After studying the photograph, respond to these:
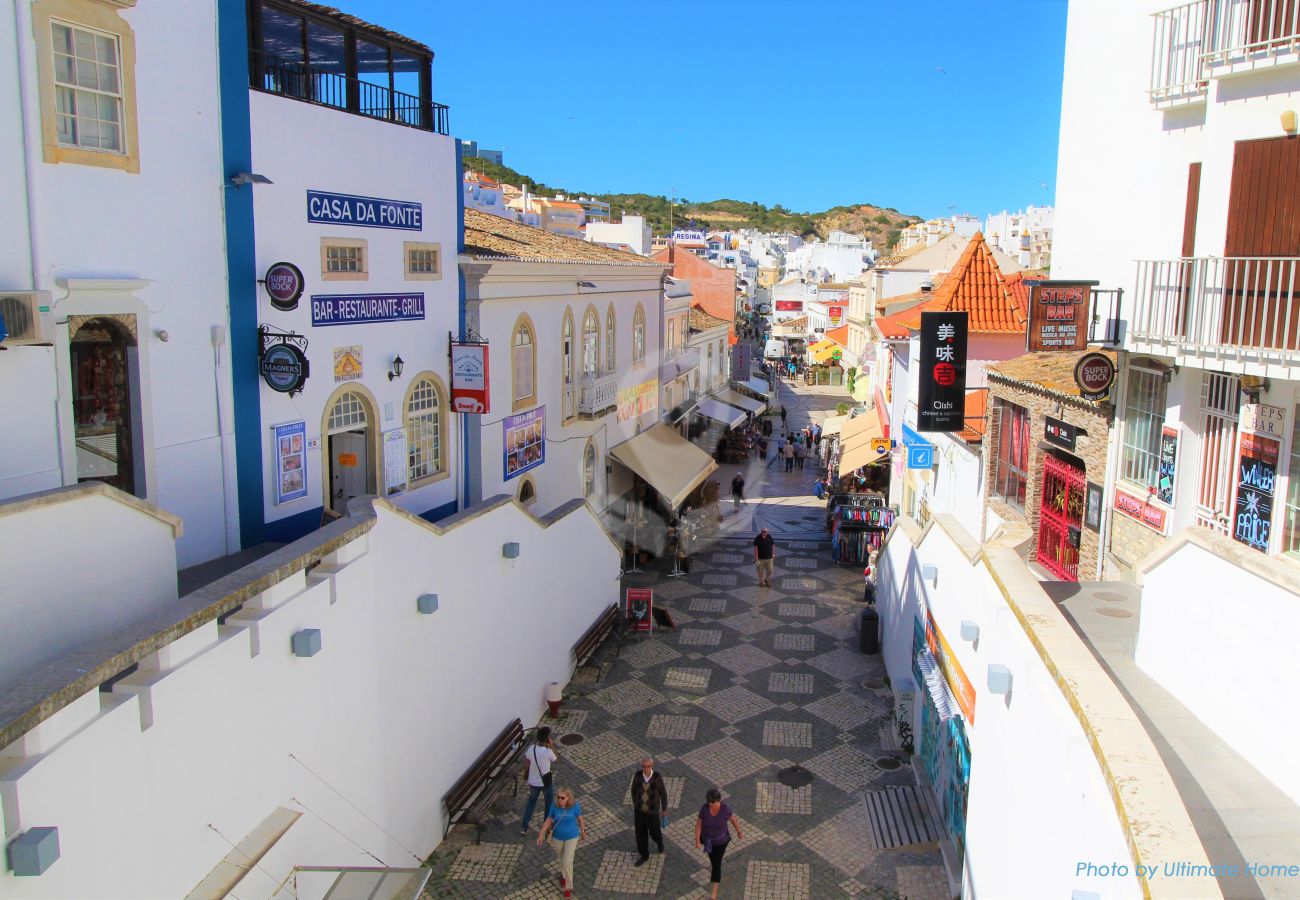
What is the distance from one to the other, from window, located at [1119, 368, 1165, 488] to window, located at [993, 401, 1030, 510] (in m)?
3.29

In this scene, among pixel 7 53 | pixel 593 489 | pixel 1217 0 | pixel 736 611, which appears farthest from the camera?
pixel 593 489

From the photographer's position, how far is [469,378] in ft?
50.3

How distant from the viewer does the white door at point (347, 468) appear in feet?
44.5

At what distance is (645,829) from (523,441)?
850 cm

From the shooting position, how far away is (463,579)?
12953 millimetres

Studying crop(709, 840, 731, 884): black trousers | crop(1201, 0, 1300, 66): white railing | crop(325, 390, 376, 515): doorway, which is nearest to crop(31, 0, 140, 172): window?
crop(325, 390, 376, 515): doorway

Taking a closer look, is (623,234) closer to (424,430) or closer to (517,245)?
(517,245)

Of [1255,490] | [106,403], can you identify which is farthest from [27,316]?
[1255,490]

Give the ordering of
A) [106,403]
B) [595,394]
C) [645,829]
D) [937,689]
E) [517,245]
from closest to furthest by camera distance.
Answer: [106,403]
[645,829]
[937,689]
[517,245]
[595,394]

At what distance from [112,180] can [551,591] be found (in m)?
9.40

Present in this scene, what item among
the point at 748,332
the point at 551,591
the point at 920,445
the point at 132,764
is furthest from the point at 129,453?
the point at 748,332

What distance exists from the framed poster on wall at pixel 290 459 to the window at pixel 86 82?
11.5 ft

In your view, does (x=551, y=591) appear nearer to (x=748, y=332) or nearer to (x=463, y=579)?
(x=463, y=579)

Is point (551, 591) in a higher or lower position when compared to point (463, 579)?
lower
